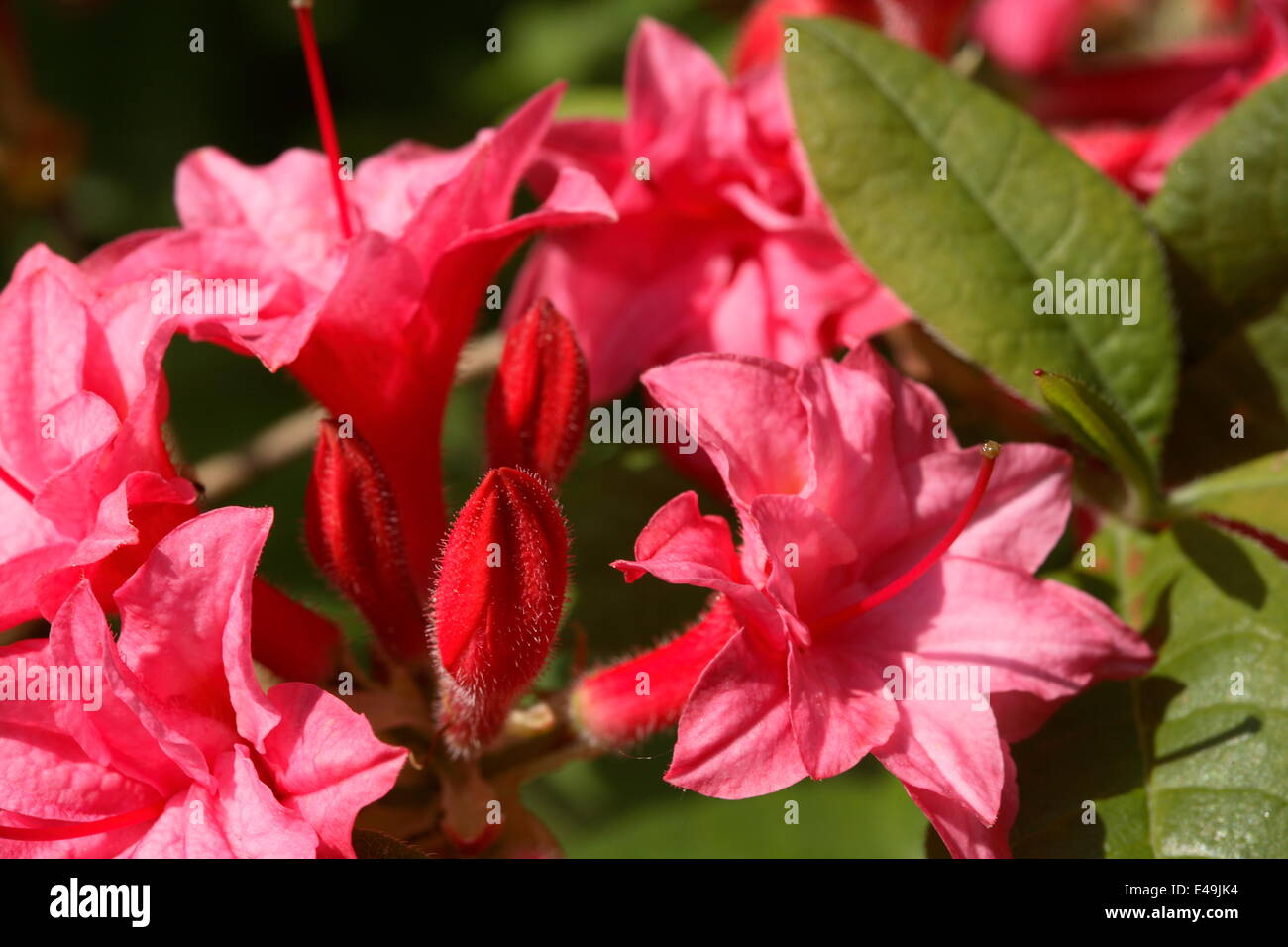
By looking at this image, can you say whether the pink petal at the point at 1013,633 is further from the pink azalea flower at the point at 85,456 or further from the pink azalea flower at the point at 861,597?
the pink azalea flower at the point at 85,456

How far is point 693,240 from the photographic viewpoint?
170 centimetres

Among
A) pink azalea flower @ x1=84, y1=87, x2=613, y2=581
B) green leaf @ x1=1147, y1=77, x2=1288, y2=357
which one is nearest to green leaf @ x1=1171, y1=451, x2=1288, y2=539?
green leaf @ x1=1147, y1=77, x2=1288, y2=357

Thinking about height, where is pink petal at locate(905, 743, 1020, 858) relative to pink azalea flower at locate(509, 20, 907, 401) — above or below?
below

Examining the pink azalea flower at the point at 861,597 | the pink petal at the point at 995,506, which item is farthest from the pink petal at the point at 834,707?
the pink petal at the point at 995,506

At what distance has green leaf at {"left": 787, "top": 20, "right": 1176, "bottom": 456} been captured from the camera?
1463 millimetres

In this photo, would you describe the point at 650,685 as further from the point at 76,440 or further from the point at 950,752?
the point at 76,440

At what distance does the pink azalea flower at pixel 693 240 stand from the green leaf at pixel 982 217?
92mm

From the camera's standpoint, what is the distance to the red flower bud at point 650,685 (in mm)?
1288

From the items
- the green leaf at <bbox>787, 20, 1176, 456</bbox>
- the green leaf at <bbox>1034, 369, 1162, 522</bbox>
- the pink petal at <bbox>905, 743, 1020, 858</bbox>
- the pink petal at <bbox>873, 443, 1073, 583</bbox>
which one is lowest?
the pink petal at <bbox>905, 743, 1020, 858</bbox>

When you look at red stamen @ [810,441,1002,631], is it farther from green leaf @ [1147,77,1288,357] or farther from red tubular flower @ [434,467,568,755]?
green leaf @ [1147,77,1288,357]

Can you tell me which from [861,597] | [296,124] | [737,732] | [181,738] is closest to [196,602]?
[181,738]

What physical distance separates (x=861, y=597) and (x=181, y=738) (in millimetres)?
590

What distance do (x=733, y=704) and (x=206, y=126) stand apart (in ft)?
6.74

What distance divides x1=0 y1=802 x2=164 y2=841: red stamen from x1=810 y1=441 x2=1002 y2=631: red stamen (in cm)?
59
